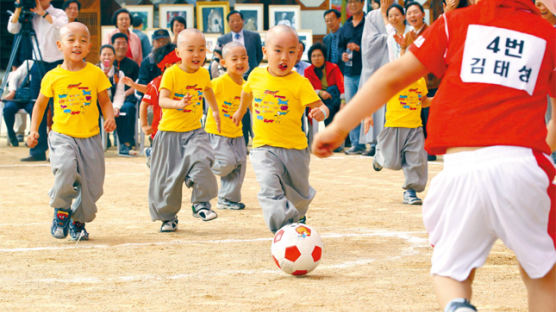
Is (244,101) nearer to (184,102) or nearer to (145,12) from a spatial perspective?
(184,102)

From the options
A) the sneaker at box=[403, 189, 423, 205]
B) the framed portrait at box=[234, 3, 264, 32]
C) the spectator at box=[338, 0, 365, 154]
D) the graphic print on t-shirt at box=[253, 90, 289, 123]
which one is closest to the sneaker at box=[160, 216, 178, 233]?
the graphic print on t-shirt at box=[253, 90, 289, 123]

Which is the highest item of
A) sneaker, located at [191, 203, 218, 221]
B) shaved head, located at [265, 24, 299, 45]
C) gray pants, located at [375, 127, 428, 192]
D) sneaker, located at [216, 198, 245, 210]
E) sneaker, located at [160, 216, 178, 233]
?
shaved head, located at [265, 24, 299, 45]

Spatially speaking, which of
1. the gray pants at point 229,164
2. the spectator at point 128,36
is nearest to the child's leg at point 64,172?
the gray pants at point 229,164

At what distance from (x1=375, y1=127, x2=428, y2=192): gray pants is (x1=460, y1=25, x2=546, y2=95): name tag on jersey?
5.40 meters

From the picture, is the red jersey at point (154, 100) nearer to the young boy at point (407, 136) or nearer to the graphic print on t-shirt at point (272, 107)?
the graphic print on t-shirt at point (272, 107)

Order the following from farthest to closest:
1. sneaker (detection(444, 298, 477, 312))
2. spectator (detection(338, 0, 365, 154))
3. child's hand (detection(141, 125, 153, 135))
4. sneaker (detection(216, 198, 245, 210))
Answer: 1. spectator (detection(338, 0, 365, 154))
2. sneaker (detection(216, 198, 245, 210))
3. child's hand (detection(141, 125, 153, 135))
4. sneaker (detection(444, 298, 477, 312))

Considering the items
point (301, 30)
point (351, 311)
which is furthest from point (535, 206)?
point (301, 30)

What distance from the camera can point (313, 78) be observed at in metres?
10.6

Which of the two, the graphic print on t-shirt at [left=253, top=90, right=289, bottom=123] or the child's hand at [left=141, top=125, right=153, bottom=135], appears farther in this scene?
the child's hand at [left=141, top=125, right=153, bottom=135]

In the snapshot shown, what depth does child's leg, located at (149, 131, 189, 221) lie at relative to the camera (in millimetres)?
6660

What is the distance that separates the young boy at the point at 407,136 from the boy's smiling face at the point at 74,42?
3095 mm

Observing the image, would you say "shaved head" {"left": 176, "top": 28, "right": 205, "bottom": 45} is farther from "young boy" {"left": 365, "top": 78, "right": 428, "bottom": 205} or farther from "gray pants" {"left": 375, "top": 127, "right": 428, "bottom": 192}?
"gray pants" {"left": 375, "top": 127, "right": 428, "bottom": 192}

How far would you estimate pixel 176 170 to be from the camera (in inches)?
265

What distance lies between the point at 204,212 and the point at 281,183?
113cm
